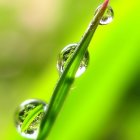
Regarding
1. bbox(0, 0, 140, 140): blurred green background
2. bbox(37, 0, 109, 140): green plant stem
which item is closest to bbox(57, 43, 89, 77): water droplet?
bbox(37, 0, 109, 140): green plant stem

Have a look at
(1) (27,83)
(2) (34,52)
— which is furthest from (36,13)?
(1) (27,83)

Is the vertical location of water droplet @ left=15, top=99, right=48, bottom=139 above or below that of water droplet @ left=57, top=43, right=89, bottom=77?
below

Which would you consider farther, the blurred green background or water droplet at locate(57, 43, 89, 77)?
the blurred green background

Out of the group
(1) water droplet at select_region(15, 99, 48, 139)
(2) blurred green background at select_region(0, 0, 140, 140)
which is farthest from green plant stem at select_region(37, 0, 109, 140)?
(2) blurred green background at select_region(0, 0, 140, 140)

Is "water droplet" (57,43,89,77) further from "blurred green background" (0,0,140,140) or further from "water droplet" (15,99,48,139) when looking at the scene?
"blurred green background" (0,0,140,140)

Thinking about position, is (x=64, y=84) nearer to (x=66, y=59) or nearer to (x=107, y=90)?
(x=66, y=59)

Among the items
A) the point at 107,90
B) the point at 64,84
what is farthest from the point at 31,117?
the point at 107,90
